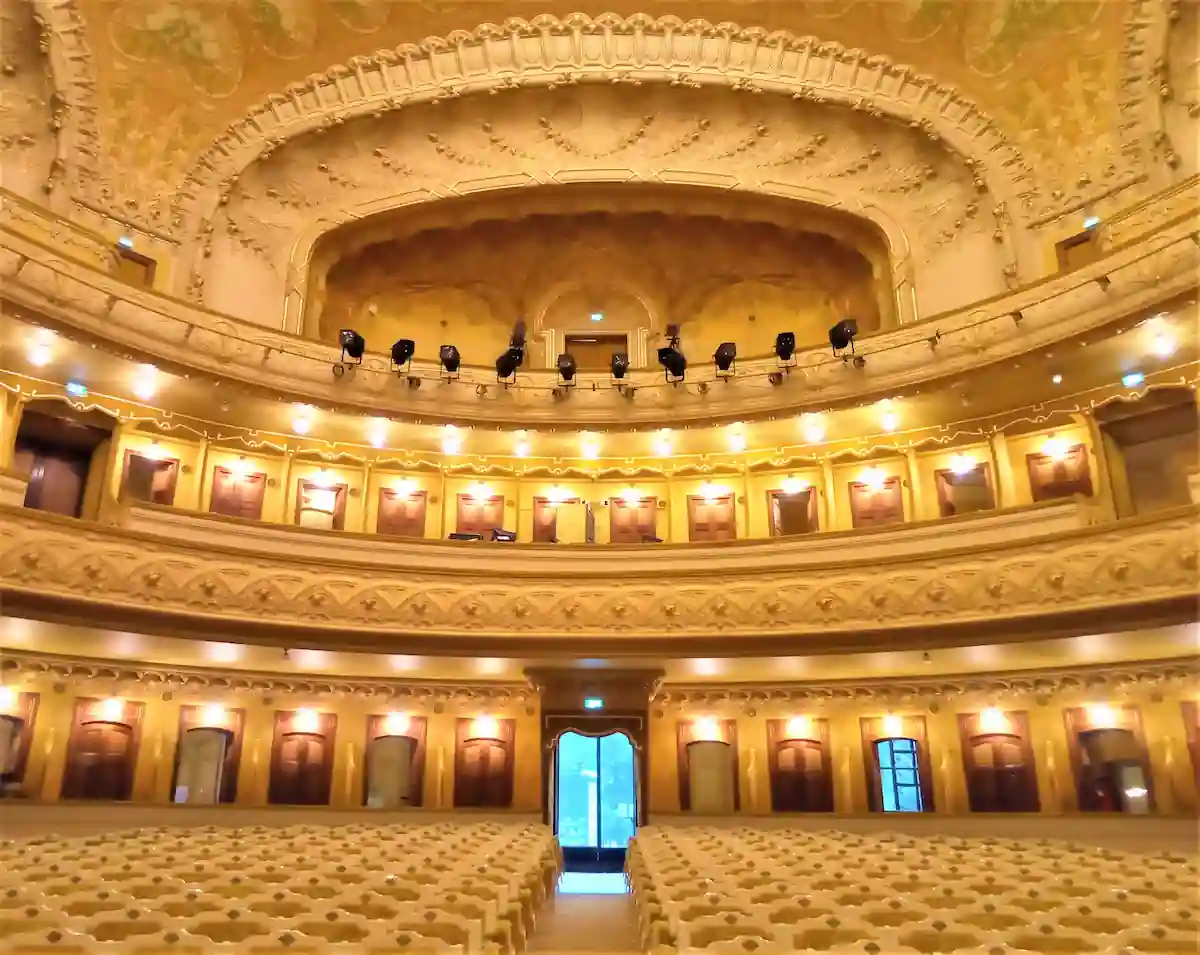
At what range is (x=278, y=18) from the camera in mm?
17156

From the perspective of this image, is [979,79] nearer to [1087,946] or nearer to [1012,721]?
[1012,721]

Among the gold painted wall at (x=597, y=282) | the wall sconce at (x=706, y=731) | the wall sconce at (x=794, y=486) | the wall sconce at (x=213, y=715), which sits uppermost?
the gold painted wall at (x=597, y=282)

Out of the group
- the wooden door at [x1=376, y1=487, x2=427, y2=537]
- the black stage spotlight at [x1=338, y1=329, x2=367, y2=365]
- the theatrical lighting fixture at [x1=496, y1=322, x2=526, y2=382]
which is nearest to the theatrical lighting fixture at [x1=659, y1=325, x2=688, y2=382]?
the theatrical lighting fixture at [x1=496, y1=322, x2=526, y2=382]

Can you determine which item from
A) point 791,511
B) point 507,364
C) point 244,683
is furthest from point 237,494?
point 791,511

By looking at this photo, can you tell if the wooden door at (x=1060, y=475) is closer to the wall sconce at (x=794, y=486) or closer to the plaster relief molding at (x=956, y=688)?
the plaster relief molding at (x=956, y=688)

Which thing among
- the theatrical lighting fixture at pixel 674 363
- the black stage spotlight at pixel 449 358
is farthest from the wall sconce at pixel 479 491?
the theatrical lighting fixture at pixel 674 363

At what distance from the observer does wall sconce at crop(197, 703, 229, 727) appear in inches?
525

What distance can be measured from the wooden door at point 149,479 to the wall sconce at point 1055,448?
15.2 m

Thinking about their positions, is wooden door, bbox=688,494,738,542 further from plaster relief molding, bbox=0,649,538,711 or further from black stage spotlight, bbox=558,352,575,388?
plaster relief molding, bbox=0,649,538,711

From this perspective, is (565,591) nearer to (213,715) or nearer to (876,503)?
(213,715)

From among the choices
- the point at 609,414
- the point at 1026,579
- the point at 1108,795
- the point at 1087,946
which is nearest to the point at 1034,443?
the point at 1026,579

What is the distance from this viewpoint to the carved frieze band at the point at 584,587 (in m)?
10.6

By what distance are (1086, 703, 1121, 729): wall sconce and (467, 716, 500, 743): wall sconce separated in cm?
900

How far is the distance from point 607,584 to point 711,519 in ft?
13.5
